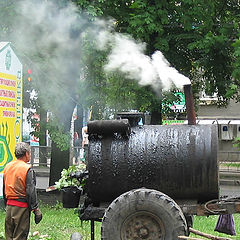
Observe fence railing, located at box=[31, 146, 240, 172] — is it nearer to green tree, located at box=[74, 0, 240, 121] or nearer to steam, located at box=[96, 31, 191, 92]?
green tree, located at box=[74, 0, 240, 121]

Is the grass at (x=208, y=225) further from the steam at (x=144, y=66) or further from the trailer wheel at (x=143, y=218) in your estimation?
the trailer wheel at (x=143, y=218)

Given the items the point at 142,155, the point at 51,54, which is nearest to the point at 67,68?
the point at 51,54

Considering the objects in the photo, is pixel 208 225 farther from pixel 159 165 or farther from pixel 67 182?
pixel 159 165

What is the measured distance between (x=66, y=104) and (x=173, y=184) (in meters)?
8.86

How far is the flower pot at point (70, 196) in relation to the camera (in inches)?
317

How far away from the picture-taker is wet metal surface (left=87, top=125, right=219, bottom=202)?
742 cm

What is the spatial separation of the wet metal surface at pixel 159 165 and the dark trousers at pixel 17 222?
890 mm

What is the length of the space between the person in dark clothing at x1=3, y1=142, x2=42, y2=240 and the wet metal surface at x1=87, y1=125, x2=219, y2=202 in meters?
0.75

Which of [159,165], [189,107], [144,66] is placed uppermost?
[144,66]

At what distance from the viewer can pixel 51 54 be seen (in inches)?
593

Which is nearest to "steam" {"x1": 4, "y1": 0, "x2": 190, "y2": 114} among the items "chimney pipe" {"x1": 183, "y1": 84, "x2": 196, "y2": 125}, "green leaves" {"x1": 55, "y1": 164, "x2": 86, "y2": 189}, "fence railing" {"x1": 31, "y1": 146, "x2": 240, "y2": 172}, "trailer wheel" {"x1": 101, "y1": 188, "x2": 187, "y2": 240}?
"green leaves" {"x1": 55, "y1": 164, "x2": 86, "y2": 189}

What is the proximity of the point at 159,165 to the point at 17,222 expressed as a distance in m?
1.92

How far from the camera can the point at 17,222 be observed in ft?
24.5

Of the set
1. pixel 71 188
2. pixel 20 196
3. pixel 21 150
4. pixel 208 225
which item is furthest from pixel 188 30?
pixel 20 196
